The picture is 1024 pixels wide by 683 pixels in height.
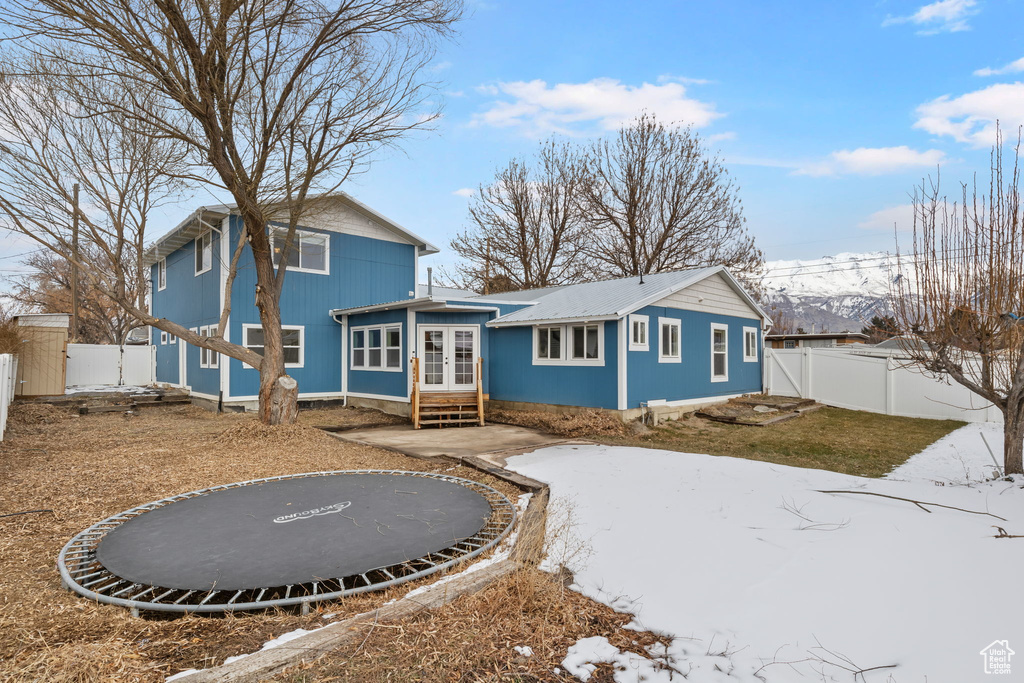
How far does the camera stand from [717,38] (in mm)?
10273

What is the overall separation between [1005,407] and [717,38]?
8460 millimetres

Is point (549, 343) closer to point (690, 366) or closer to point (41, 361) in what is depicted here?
point (690, 366)

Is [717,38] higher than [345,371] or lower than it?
higher

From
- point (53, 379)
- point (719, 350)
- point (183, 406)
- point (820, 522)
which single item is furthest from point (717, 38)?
point (53, 379)

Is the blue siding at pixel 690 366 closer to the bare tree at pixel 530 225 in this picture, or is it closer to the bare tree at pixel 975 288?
the bare tree at pixel 975 288

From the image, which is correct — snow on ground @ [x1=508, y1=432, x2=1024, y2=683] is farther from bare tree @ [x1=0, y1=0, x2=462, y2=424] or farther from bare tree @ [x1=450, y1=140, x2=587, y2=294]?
bare tree @ [x1=450, y1=140, x2=587, y2=294]

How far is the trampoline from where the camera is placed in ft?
10.1

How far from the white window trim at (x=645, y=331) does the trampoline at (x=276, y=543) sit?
6.13 meters

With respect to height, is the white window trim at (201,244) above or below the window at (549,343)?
above

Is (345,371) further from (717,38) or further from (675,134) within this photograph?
(675,134)

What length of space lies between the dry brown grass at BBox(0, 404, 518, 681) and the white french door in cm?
383

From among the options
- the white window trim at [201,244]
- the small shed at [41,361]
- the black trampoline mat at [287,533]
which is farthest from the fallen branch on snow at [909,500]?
the small shed at [41,361]

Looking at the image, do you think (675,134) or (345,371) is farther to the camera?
(675,134)

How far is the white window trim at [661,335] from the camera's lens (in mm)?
11461
